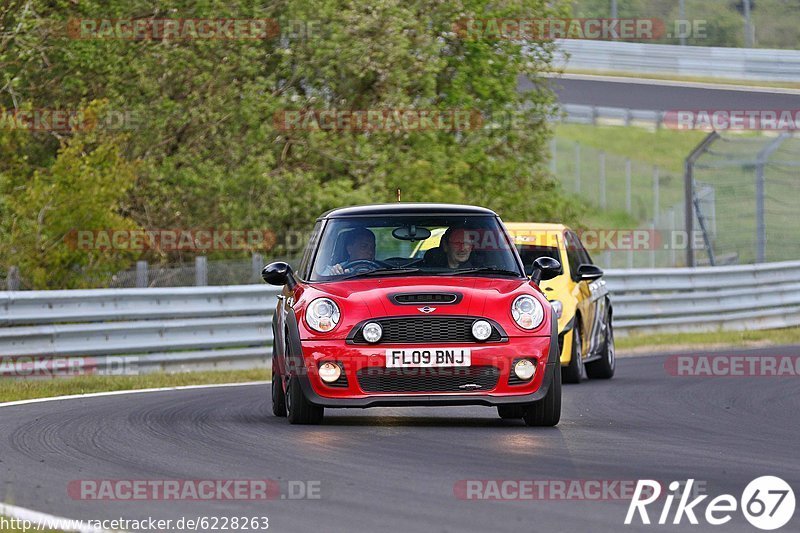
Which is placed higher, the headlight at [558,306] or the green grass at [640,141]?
the green grass at [640,141]

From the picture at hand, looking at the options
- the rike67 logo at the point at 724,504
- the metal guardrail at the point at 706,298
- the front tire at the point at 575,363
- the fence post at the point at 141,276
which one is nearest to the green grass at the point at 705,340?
the metal guardrail at the point at 706,298

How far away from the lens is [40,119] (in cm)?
2447

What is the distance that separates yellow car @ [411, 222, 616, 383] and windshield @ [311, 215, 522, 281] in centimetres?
354

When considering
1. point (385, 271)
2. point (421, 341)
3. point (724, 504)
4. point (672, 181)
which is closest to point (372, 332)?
point (421, 341)

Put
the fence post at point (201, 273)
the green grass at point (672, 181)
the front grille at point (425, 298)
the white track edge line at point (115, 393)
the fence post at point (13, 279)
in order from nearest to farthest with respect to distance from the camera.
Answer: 1. the front grille at point (425, 298)
2. the white track edge line at point (115, 393)
3. the fence post at point (13, 279)
4. the fence post at point (201, 273)
5. the green grass at point (672, 181)

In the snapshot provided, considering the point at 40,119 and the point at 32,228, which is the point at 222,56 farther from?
the point at 32,228

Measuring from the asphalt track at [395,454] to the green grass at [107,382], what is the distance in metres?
1.32

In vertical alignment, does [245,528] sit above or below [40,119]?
below

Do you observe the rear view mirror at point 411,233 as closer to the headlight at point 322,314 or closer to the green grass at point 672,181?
the headlight at point 322,314

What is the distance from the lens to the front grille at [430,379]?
10.2 meters

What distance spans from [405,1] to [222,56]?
4.66m

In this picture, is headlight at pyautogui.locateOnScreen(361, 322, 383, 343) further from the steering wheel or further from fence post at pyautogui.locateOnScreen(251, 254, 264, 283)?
fence post at pyautogui.locateOnScreen(251, 254, 264, 283)

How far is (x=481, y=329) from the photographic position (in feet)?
33.7

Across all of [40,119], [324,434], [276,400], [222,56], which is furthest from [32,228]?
[324,434]
